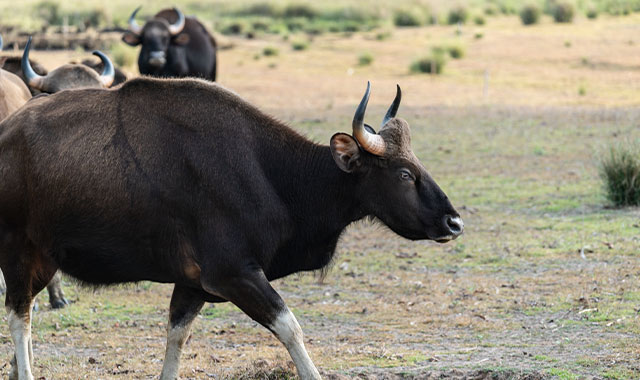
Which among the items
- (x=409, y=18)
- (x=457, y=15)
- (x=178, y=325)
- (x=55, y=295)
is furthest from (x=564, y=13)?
(x=178, y=325)

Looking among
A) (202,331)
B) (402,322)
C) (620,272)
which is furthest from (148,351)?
(620,272)

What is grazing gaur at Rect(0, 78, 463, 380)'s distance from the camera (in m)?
6.17

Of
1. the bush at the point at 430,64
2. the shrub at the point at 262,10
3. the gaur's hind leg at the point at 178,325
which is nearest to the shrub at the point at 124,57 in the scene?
the bush at the point at 430,64

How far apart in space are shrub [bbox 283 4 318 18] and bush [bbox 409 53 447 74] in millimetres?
27780

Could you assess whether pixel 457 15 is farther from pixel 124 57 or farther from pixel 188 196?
pixel 188 196

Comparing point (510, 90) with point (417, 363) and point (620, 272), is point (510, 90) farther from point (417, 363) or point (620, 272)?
point (417, 363)

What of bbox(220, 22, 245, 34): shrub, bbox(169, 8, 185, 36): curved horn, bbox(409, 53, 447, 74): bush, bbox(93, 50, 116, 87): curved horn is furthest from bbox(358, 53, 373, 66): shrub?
bbox(93, 50, 116, 87): curved horn

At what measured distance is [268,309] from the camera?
5988mm

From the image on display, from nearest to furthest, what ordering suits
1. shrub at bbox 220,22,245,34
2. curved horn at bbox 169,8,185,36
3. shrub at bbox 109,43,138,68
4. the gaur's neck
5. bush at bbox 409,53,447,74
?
the gaur's neck, curved horn at bbox 169,8,185,36, bush at bbox 409,53,447,74, shrub at bbox 109,43,138,68, shrub at bbox 220,22,245,34

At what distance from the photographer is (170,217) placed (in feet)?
20.3

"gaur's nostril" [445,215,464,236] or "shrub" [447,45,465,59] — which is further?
"shrub" [447,45,465,59]

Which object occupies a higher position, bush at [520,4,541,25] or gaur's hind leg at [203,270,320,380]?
gaur's hind leg at [203,270,320,380]

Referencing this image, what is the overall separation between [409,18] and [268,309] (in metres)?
43.6

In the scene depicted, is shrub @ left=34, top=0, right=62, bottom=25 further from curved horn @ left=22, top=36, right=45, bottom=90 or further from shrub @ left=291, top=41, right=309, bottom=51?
curved horn @ left=22, top=36, right=45, bottom=90
